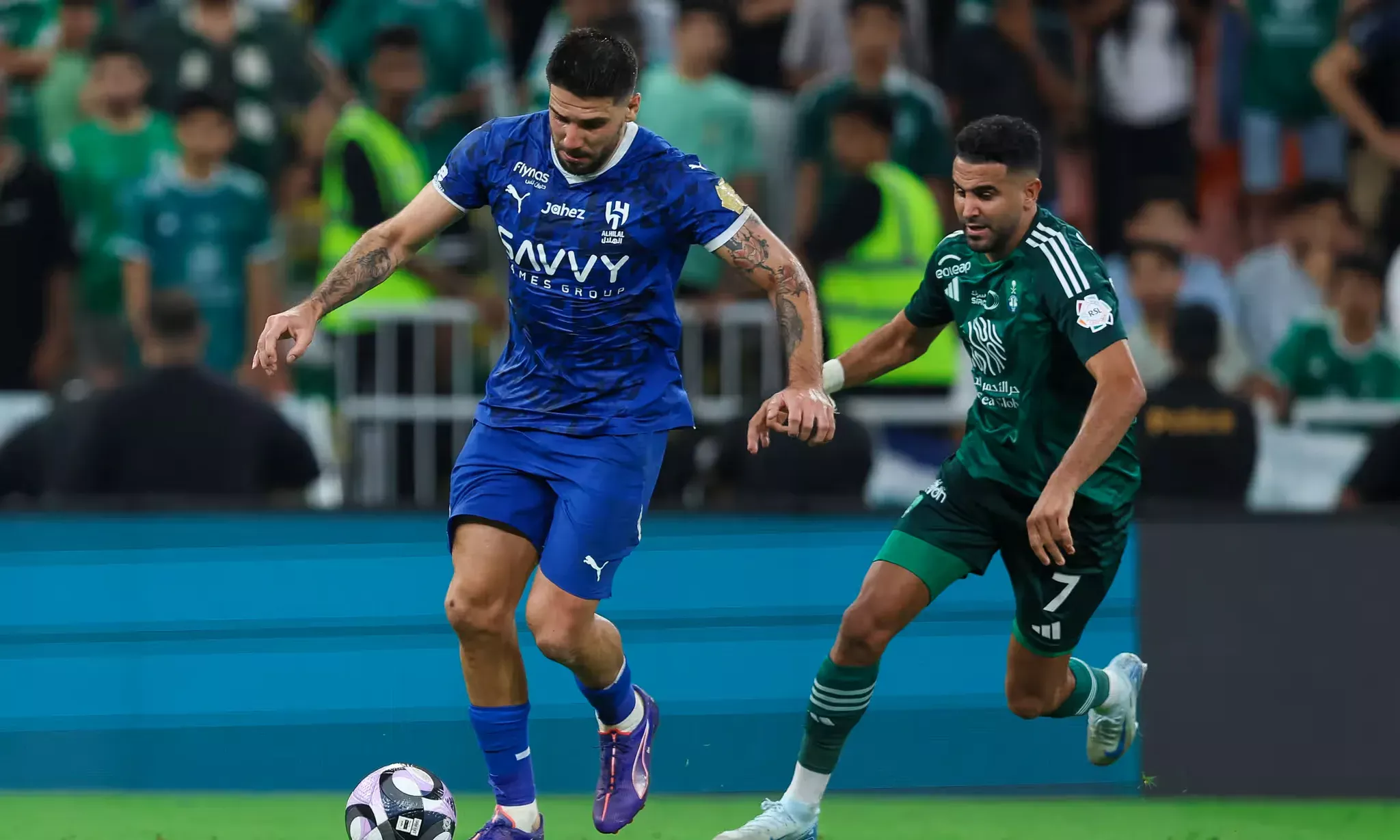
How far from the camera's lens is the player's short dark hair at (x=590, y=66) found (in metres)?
6.00

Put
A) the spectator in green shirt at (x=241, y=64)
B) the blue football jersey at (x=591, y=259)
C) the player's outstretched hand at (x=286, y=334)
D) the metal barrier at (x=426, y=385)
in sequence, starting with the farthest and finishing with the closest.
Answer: the spectator in green shirt at (x=241, y=64) → the metal barrier at (x=426, y=385) → the blue football jersey at (x=591, y=259) → the player's outstretched hand at (x=286, y=334)

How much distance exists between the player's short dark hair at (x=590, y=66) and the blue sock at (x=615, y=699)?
1.88m

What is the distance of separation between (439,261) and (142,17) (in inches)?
100

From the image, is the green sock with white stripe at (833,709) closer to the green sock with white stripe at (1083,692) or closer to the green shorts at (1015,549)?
the green shorts at (1015,549)

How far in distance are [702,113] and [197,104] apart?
2.63 metres

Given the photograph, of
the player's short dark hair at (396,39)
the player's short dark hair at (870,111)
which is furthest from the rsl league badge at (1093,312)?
the player's short dark hair at (396,39)

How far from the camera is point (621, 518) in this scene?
21.1ft

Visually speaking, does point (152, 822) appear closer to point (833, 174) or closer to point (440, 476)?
point (440, 476)

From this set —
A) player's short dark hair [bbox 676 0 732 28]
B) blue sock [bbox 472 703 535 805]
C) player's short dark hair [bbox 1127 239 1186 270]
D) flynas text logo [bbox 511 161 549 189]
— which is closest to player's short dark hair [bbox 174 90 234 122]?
player's short dark hair [bbox 676 0 732 28]

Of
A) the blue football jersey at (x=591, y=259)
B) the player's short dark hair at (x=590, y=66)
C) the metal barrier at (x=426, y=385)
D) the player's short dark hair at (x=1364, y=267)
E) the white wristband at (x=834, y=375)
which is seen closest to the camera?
the player's short dark hair at (x=590, y=66)

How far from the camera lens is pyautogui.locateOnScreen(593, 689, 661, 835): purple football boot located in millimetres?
6586

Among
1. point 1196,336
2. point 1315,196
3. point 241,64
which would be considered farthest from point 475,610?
point 1315,196

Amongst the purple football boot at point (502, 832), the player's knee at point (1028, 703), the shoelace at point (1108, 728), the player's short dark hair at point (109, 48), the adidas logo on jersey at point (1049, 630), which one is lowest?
the shoelace at point (1108, 728)

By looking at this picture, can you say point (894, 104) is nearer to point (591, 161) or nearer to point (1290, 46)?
point (1290, 46)
